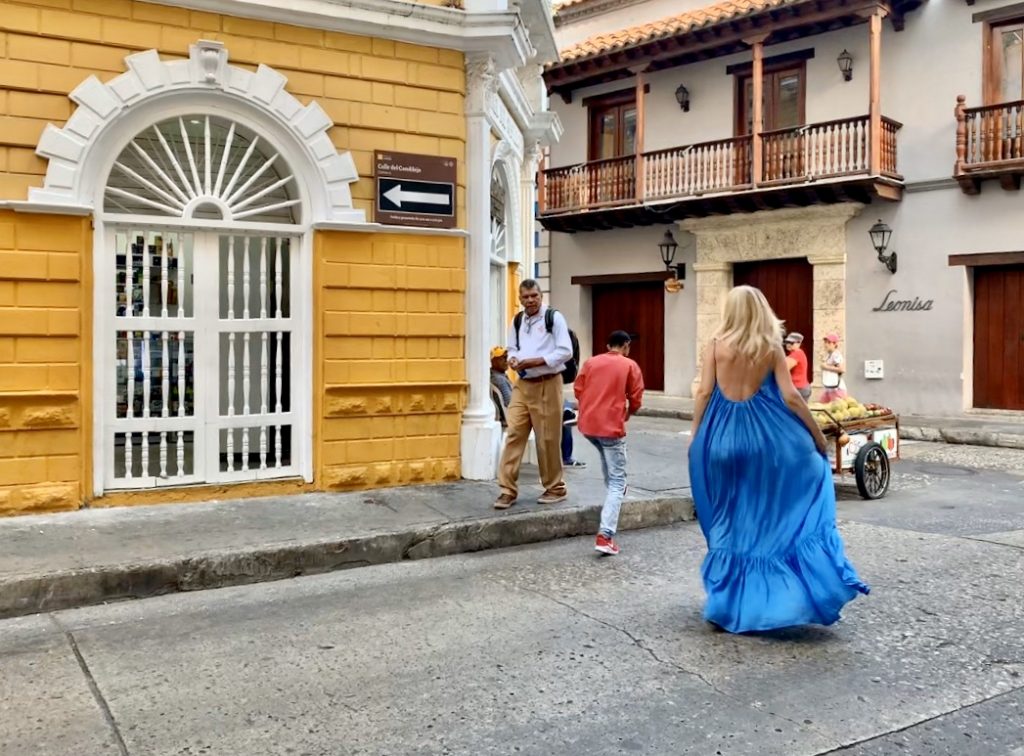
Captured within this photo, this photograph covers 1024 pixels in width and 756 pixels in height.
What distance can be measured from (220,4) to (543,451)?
4.44 metres

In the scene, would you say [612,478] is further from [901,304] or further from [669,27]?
[669,27]

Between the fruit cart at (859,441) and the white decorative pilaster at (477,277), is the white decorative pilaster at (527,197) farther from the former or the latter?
the fruit cart at (859,441)

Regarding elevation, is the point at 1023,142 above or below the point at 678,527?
above

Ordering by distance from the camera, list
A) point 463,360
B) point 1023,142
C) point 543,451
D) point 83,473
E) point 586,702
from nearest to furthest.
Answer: point 586,702, point 83,473, point 543,451, point 463,360, point 1023,142

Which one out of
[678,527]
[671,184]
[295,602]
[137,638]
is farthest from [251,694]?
[671,184]

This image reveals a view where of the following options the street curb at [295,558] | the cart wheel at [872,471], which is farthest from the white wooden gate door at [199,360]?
the cart wheel at [872,471]

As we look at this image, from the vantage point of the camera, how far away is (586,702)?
12.6 feet

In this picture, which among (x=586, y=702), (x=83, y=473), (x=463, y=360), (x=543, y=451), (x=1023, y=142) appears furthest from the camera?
(x=1023, y=142)

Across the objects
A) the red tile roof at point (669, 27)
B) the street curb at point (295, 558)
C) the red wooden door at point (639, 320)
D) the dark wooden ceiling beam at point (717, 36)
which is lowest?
the street curb at point (295, 558)

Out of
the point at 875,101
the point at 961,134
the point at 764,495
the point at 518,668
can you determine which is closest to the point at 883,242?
the point at 961,134

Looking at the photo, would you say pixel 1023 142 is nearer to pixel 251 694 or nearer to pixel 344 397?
pixel 344 397

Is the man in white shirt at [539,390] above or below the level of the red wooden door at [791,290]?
below

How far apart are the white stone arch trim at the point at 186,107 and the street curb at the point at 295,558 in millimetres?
2888

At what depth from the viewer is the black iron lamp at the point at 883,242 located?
16842 mm
